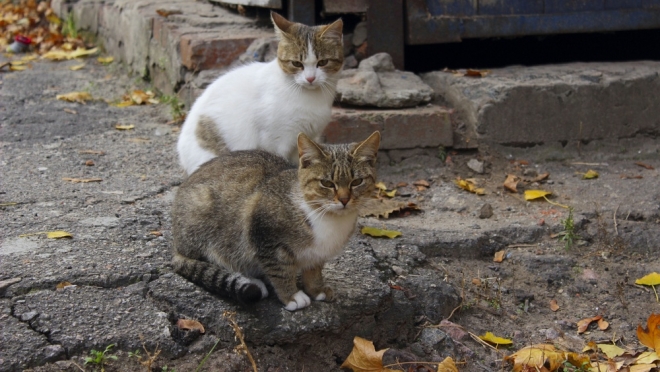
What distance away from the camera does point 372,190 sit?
3.19m

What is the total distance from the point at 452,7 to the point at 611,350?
10.1ft

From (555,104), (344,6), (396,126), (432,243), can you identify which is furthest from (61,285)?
(555,104)

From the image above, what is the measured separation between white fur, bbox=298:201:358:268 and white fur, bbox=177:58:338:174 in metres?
1.28

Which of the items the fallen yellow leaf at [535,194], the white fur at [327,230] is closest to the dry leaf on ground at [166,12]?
the fallen yellow leaf at [535,194]

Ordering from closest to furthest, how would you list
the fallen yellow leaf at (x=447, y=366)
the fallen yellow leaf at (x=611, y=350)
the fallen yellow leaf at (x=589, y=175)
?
the fallen yellow leaf at (x=447, y=366) < the fallen yellow leaf at (x=611, y=350) < the fallen yellow leaf at (x=589, y=175)

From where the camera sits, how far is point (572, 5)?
582 cm

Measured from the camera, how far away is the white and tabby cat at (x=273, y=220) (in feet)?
10.2

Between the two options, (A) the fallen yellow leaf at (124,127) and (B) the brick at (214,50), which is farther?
(A) the fallen yellow leaf at (124,127)

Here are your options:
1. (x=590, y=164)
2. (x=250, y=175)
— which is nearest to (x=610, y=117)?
(x=590, y=164)

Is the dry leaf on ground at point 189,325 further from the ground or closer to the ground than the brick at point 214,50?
closer to the ground

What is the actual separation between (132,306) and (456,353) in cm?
141

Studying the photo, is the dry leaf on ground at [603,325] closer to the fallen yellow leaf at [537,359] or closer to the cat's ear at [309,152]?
the fallen yellow leaf at [537,359]

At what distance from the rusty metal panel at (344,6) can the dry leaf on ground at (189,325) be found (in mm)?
2963

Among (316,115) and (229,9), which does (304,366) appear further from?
(229,9)
